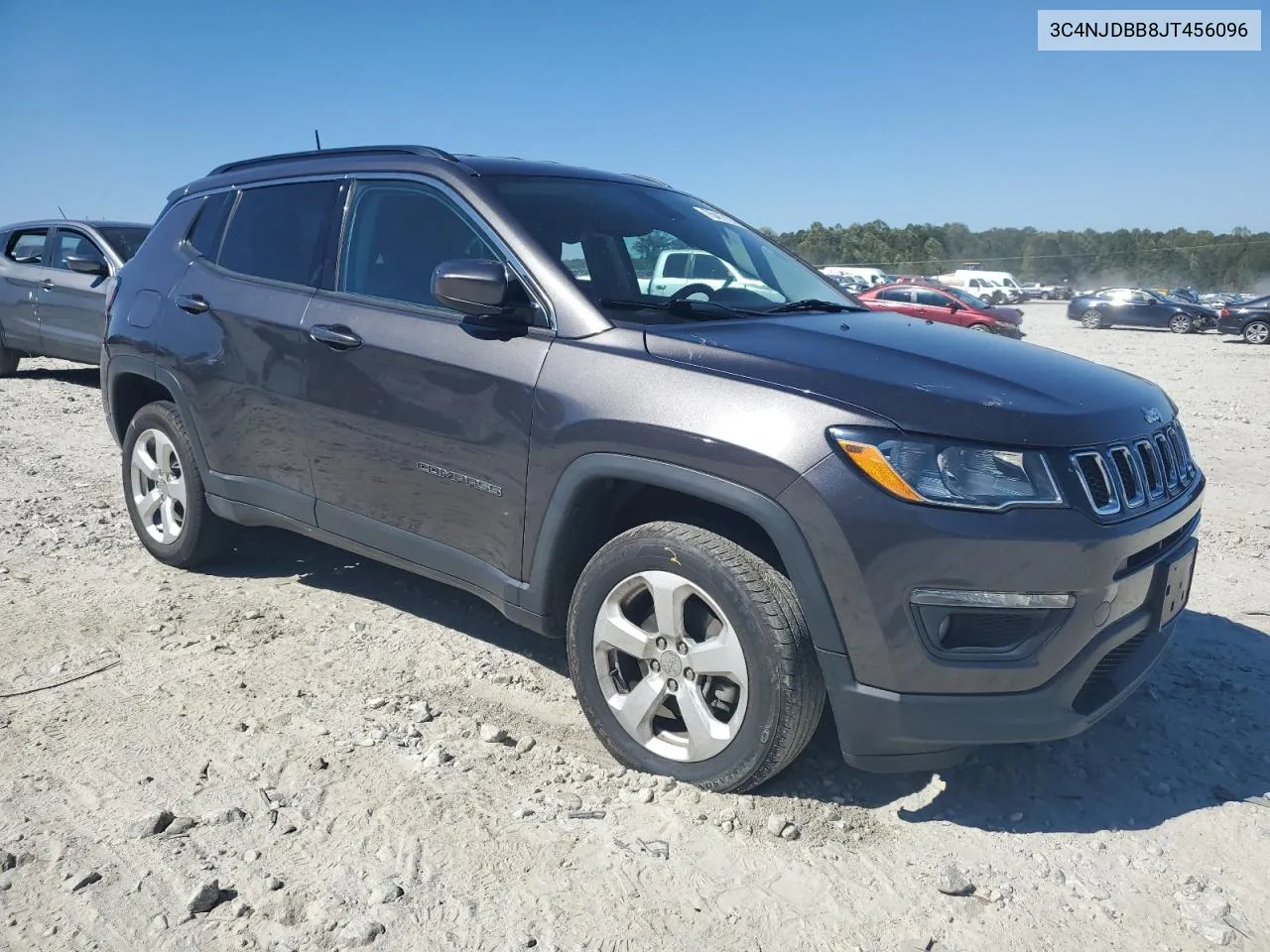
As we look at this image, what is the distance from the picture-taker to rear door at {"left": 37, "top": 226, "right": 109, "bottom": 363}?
9977 mm

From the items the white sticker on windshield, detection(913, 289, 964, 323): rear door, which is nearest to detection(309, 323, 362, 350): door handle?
the white sticker on windshield

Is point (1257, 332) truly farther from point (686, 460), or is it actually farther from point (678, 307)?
→ point (686, 460)

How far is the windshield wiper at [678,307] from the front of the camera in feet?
10.5

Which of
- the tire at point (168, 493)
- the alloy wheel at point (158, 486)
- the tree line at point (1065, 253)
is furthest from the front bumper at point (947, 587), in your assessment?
the tree line at point (1065, 253)

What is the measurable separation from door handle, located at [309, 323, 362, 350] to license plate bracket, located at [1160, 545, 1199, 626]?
270cm

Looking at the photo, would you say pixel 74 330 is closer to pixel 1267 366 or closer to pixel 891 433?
pixel 891 433

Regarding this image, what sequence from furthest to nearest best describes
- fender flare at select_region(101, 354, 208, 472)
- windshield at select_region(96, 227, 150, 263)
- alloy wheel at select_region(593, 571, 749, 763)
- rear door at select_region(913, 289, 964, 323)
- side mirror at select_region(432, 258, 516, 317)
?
1. rear door at select_region(913, 289, 964, 323)
2. windshield at select_region(96, 227, 150, 263)
3. fender flare at select_region(101, 354, 208, 472)
4. side mirror at select_region(432, 258, 516, 317)
5. alloy wheel at select_region(593, 571, 749, 763)

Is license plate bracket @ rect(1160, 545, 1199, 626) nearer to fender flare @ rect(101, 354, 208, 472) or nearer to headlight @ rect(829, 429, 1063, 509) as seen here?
headlight @ rect(829, 429, 1063, 509)

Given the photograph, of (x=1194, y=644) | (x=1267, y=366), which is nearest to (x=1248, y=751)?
(x=1194, y=644)

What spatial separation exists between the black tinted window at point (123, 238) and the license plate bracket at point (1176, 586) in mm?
9844

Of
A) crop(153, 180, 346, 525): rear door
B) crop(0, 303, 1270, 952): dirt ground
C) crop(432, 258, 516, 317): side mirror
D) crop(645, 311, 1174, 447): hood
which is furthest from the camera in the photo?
crop(153, 180, 346, 525): rear door

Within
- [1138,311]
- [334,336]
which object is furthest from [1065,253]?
[334,336]

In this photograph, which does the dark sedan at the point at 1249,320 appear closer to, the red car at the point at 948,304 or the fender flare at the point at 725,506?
the red car at the point at 948,304

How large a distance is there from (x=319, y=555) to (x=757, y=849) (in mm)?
3189
